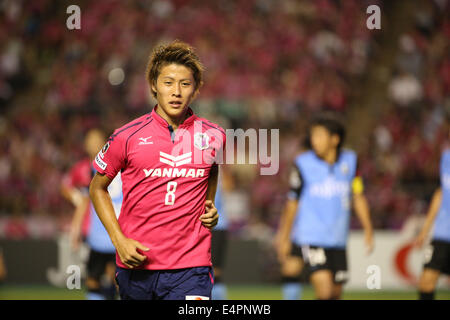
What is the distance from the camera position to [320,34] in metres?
16.2

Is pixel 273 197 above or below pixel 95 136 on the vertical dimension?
below

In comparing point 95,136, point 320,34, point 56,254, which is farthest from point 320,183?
point 320,34

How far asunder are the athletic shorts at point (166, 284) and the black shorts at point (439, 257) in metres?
3.82

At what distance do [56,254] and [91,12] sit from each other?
6804 mm

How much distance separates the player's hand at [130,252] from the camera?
12.4 feet

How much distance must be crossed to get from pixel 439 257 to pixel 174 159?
13.5 feet

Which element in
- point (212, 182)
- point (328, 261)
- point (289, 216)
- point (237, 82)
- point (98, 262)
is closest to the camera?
point (212, 182)

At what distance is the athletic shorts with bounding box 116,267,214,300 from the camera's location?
3.89 metres

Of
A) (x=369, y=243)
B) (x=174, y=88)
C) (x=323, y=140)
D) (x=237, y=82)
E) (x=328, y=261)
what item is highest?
(x=237, y=82)

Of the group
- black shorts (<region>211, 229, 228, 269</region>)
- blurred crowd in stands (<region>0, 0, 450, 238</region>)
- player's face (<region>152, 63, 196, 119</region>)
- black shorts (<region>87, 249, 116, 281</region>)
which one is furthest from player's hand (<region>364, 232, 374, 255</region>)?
blurred crowd in stands (<region>0, 0, 450, 238</region>)

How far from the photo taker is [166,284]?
154 inches

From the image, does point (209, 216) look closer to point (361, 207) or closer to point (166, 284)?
point (166, 284)

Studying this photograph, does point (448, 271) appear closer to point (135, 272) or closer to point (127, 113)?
point (135, 272)

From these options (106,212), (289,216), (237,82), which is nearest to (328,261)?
(289,216)
